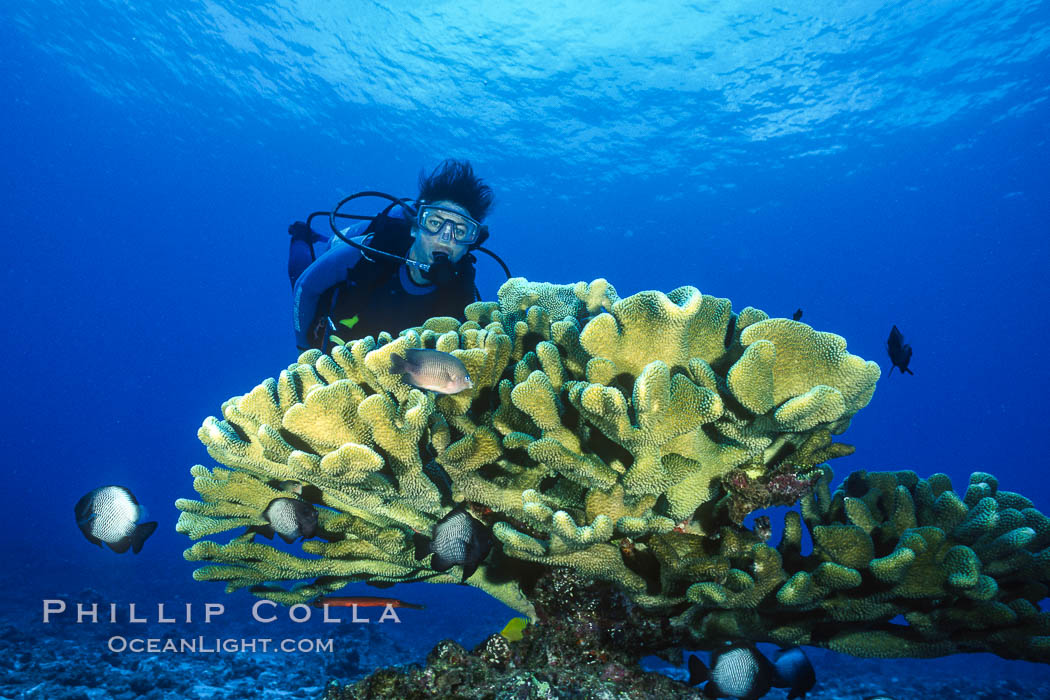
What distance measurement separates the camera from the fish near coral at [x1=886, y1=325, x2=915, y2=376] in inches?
188

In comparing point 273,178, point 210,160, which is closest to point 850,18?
point 273,178

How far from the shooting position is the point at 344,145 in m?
43.2

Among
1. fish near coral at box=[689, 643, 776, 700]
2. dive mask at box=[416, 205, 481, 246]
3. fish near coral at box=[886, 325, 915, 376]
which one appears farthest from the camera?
dive mask at box=[416, 205, 481, 246]

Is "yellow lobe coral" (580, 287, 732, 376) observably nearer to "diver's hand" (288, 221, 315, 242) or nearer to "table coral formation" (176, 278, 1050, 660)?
"table coral formation" (176, 278, 1050, 660)

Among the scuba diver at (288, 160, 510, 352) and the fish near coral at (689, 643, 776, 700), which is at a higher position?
the scuba diver at (288, 160, 510, 352)

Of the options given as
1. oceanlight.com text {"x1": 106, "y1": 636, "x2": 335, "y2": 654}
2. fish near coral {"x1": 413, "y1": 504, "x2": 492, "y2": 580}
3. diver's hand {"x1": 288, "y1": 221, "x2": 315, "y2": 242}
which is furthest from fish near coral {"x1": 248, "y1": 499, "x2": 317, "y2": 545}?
oceanlight.com text {"x1": 106, "y1": 636, "x2": 335, "y2": 654}

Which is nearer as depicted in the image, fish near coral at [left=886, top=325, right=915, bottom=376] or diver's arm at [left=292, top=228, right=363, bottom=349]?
fish near coral at [left=886, top=325, right=915, bottom=376]

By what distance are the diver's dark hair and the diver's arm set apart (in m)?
1.19

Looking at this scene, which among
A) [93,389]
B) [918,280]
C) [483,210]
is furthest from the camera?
[93,389]

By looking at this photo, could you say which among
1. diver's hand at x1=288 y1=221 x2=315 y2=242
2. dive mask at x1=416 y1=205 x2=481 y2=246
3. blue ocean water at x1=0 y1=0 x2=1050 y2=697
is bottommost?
dive mask at x1=416 y1=205 x2=481 y2=246

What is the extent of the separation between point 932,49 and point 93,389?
449 feet

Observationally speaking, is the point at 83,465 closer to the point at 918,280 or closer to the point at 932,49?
the point at 932,49

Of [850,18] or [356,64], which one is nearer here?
[850,18]

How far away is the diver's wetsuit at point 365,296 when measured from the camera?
5.77m
